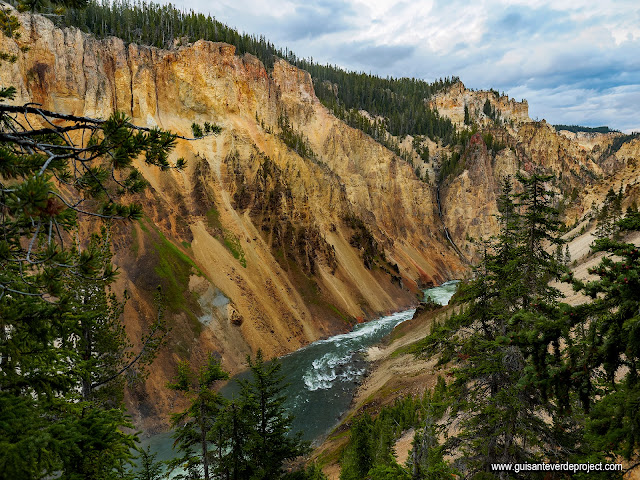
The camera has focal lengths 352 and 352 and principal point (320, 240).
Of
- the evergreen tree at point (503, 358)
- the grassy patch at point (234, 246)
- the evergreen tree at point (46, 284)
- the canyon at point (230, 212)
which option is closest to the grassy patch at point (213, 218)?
the canyon at point (230, 212)

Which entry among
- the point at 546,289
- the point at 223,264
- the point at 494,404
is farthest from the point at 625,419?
the point at 223,264

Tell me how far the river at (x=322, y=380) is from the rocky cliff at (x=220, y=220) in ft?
6.37

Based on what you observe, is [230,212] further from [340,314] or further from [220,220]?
[340,314]

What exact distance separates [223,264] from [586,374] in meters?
38.1

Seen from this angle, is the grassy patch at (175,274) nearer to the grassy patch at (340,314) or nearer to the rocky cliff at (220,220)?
the rocky cliff at (220,220)

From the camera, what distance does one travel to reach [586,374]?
4.68 meters

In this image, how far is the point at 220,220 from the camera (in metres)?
43.7

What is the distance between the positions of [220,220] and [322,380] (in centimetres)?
2330

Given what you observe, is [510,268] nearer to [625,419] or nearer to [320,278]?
[625,419]

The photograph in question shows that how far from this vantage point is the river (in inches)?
969

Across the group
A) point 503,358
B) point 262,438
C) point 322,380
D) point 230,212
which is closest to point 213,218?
point 230,212

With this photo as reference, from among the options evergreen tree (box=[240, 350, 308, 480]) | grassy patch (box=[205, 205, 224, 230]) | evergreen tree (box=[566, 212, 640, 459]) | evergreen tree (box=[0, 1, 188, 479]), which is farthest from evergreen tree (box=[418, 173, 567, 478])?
grassy patch (box=[205, 205, 224, 230])

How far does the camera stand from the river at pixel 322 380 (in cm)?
2461

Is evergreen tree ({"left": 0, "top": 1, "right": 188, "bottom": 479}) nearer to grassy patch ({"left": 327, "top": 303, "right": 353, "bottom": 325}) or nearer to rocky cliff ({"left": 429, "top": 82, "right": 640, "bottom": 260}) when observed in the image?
grassy patch ({"left": 327, "top": 303, "right": 353, "bottom": 325})
